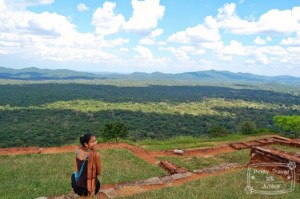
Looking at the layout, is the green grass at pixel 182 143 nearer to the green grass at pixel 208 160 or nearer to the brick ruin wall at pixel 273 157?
the green grass at pixel 208 160

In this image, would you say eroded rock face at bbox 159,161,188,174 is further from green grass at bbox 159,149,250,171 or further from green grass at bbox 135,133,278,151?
green grass at bbox 135,133,278,151

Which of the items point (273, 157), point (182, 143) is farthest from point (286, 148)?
A: point (182, 143)

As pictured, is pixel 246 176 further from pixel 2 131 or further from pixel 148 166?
pixel 2 131

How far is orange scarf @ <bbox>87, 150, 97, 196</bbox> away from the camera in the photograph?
6621 mm

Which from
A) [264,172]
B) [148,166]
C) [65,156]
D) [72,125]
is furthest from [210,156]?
[72,125]

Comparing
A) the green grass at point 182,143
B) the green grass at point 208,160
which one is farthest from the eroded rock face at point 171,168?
the green grass at point 182,143

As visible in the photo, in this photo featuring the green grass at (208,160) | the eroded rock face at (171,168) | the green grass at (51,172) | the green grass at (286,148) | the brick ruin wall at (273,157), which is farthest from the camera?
the green grass at (286,148)

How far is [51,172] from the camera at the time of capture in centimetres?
1173

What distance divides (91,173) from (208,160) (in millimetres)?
8855

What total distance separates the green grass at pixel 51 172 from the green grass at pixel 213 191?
2.54 metres

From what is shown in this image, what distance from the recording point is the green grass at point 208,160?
13549 millimetres

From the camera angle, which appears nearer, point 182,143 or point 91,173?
point 91,173

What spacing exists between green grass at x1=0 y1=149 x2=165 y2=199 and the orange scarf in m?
3.00

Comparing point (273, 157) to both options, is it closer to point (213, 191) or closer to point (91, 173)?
point (213, 191)
